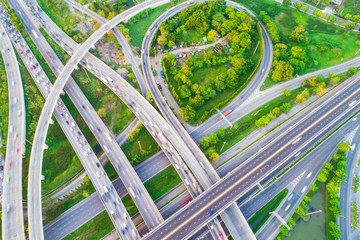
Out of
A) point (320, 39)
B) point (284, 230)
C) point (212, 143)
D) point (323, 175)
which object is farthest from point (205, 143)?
point (320, 39)

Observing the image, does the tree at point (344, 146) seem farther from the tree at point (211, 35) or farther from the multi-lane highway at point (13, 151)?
the multi-lane highway at point (13, 151)

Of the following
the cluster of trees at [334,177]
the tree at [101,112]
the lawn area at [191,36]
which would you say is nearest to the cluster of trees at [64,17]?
the tree at [101,112]

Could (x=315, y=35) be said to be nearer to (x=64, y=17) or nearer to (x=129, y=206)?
(x=129, y=206)

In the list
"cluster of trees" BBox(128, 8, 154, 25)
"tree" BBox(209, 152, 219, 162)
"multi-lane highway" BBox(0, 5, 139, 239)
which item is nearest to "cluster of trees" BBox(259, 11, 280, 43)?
"cluster of trees" BBox(128, 8, 154, 25)

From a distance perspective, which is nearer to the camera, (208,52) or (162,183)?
(162,183)

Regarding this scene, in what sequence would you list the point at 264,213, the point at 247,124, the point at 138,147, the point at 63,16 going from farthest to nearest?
the point at 63,16
the point at 247,124
the point at 138,147
the point at 264,213

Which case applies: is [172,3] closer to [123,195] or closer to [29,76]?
[29,76]
